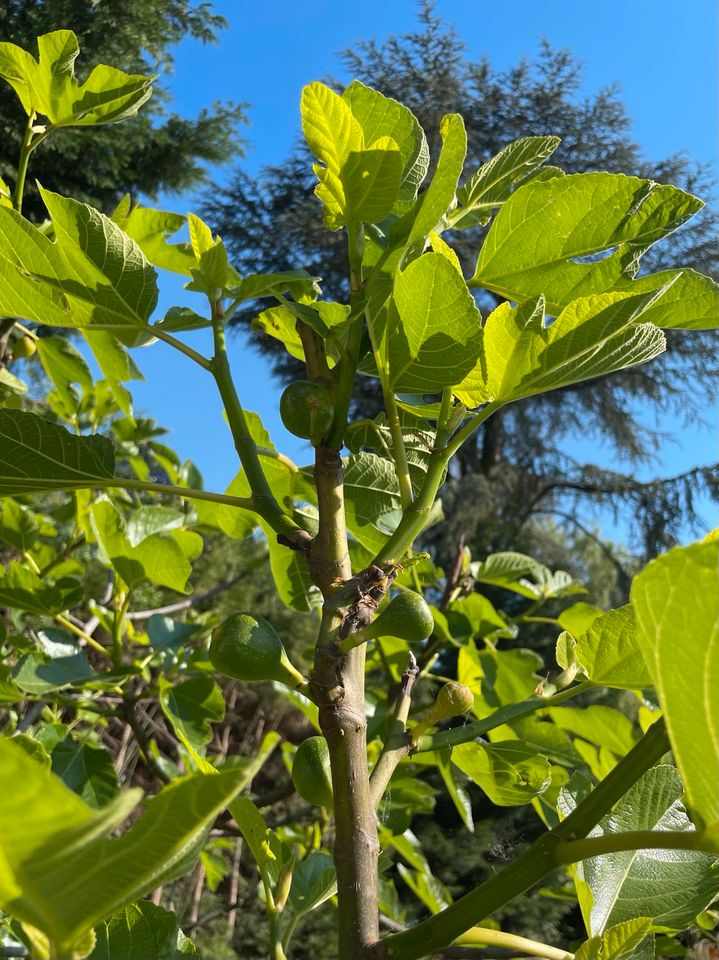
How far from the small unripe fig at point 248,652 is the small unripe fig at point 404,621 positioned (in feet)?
0.15

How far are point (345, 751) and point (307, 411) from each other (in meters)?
0.17

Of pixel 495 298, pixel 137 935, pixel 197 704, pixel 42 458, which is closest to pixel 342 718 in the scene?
pixel 137 935

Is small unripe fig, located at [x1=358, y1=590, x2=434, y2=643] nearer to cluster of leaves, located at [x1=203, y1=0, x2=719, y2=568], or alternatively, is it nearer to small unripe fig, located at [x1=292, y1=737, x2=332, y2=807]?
small unripe fig, located at [x1=292, y1=737, x2=332, y2=807]

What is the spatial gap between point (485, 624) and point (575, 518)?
27.6 ft

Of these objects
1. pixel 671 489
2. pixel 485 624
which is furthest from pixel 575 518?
pixel 485 624

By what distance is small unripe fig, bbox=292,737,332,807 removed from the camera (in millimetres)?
360

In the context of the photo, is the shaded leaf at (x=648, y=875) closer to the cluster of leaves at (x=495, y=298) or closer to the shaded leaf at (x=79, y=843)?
the shaded leaf at (x=79, y=843)

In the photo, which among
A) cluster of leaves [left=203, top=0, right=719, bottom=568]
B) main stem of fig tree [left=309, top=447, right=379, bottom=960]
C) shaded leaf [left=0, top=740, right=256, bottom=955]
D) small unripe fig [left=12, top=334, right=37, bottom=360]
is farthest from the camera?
cluster of leaves [left=203, top=0, right=719, bottom=568]

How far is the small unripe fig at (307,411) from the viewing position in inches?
16.2

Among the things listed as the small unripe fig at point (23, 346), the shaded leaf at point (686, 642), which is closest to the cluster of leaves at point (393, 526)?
the shaded leaf at point (686, 642)

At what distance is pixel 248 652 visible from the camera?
36cm

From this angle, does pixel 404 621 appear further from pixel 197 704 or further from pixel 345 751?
pixel 197 704

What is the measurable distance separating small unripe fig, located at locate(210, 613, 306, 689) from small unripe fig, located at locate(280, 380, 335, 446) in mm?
101

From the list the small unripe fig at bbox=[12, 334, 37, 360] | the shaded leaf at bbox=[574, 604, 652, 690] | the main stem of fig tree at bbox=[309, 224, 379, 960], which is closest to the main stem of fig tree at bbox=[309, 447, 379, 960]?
the main stem of fig tree at bbox=[309, 224, 379, 960]
